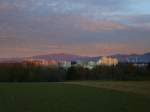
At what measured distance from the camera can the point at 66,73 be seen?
7312cm

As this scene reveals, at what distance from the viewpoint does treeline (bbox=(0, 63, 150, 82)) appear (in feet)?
220

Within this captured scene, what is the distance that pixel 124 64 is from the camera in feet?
262

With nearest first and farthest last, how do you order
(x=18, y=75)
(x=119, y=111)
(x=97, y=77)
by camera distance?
(x=119, y=111)
(x=18, y=75)
(x=97, y=77)

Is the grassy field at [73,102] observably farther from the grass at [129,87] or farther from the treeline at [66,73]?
the treeline at [66,73]

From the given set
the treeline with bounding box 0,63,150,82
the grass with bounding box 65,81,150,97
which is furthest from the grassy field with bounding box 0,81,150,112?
the treeline with bounding box 0,63,150,82

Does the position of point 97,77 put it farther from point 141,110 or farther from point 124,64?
point 141,110

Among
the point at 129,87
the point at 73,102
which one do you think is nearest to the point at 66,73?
the point at 129,87

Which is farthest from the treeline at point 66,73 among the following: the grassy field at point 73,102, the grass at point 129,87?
the grassy field at point 73,102

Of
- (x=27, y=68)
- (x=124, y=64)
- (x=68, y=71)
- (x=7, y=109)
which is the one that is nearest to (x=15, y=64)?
Answer: (x=27, y=68)

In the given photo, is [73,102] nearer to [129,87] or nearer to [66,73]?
[129,87]

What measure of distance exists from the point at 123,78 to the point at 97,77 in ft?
16.7

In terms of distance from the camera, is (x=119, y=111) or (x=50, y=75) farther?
(x=50, y=75)

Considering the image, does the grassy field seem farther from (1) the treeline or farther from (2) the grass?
(1) the treeline

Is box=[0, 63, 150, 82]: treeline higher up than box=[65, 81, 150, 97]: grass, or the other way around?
box=[0, 63, 150, 82]: treeline
